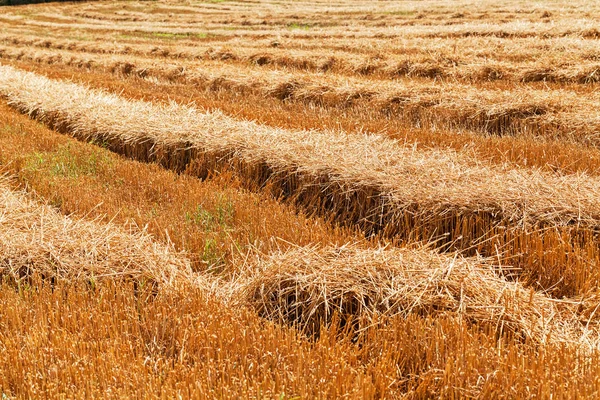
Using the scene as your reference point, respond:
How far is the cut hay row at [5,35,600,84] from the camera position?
407 inches

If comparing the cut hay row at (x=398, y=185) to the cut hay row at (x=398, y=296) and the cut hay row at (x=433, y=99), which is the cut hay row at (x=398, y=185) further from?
the cut hay row at (x=433, y=99)

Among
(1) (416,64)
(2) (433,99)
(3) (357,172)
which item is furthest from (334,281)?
(1) (416,64)

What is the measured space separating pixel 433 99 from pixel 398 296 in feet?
21.0

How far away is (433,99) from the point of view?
9.23m

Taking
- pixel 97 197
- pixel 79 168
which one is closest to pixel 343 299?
pixel 97 197

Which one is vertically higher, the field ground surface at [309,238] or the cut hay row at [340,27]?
the cut hay row at [340,27]

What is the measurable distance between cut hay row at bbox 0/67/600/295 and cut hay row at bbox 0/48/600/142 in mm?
2291

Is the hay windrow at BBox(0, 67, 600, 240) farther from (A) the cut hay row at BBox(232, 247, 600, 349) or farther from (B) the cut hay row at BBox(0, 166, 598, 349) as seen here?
(A) the cut hay row at BBox(232, 247, 600, 349)

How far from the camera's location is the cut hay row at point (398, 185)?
4.38 m

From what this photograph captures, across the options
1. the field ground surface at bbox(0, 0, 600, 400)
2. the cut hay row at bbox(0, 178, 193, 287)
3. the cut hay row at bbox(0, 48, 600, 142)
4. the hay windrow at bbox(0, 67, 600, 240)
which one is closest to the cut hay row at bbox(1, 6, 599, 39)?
the field ground surface at bbox(0, 0, 600, 400)

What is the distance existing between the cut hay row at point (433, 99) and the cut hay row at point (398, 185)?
2291 millimetres

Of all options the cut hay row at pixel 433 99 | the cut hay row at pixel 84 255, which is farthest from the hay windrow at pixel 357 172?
the cut hay row at pixel 433 99

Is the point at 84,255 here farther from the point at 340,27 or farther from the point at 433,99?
the point at 340,27

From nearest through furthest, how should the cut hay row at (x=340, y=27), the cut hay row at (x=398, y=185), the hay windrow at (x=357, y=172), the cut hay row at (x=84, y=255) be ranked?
1. the cut hay row at (x=84, y=255)
2. the cut hay row at (x=398, y=185)
3. the hay windrow at (x=357, y=172)
4. the cut hay row at (x=340, y=27)
